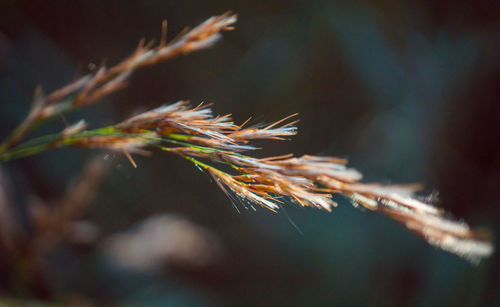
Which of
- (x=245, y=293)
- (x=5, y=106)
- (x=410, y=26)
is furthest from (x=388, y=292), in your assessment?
(x=5, y=106)

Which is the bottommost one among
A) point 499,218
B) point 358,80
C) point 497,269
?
point 497,269

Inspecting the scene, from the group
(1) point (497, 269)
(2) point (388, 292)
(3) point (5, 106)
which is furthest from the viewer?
(2) point (388, 292)

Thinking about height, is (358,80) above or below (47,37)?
above

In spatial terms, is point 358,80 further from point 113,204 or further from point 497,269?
point 113,204

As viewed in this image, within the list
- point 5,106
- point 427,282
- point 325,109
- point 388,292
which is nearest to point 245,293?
point 388,292

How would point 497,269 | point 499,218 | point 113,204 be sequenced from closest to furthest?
1. point 497,269
2. point 499,218
3. point 113,204

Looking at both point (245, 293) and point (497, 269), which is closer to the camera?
point (497, 269)
